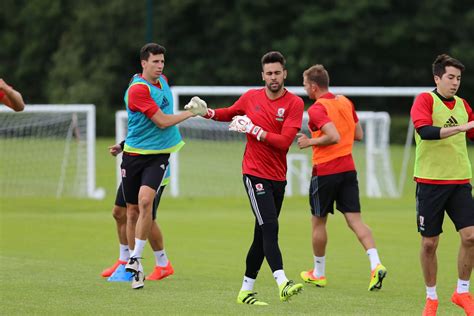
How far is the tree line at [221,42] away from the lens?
5428 centimetres

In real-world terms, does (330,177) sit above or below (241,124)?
below

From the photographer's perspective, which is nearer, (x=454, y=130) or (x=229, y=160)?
(x=454, y=130)

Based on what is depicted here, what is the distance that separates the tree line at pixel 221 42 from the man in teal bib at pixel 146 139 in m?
41.4

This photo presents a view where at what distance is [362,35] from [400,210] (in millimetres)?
35209

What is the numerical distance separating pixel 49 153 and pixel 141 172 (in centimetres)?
1481

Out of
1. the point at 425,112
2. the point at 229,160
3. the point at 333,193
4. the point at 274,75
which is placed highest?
the point at 274,75

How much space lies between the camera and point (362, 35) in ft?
181

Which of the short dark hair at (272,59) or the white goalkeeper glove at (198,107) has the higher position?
the short dark hair at (272,59)

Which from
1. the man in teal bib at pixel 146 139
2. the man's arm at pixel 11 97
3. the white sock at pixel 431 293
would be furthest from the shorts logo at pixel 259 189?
the man's arm at pixel 11 97

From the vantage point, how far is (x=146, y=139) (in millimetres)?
10961

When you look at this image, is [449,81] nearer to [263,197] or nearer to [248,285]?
[263,197]

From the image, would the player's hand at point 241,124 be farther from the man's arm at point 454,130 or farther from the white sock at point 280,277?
the man's arm at point 454,130

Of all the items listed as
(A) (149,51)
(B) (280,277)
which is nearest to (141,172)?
(A) (149,51)

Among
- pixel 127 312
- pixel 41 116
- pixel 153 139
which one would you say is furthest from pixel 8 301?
pixel 41 116
